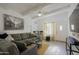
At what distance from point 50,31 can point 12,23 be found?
2.31 feet

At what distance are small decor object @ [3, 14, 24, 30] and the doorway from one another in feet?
1.43

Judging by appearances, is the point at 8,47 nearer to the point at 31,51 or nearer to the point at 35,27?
the point at 31,51

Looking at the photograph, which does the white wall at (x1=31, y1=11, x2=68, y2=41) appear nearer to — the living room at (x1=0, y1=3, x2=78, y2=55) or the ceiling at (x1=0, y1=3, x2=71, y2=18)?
the living room at (x1=0, y1=3, x2=78, y2=55)

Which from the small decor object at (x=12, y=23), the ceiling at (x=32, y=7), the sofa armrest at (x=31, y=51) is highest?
the ceiling at (x=32, y=7)

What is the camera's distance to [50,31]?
2.25m

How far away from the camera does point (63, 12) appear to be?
218cm

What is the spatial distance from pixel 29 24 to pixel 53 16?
0.45m

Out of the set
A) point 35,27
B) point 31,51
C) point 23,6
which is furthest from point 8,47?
point 23,6

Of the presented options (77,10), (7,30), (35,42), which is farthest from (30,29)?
(77,10)

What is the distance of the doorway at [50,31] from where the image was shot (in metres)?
2.23

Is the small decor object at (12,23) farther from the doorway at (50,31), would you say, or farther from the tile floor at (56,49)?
the tile floor at (56,49)

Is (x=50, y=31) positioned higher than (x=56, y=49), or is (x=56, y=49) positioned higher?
(x=50, y=31)

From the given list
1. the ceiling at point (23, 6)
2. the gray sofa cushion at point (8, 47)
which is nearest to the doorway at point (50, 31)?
the ceiling at point (23, 6)

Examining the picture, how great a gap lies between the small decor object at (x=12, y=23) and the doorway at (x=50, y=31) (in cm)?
44
